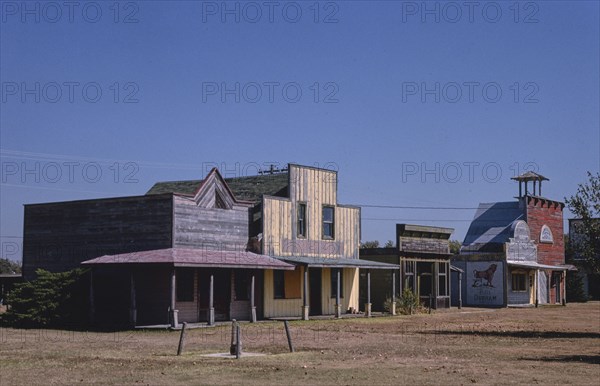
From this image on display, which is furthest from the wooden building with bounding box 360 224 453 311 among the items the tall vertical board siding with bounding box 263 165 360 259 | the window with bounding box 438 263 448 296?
the tall vertical board siding with bounding box 263 165 360 259

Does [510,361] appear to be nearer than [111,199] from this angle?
Yes

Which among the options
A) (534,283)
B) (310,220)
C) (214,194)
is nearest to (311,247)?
(310,220)

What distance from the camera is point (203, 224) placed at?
36.8 m

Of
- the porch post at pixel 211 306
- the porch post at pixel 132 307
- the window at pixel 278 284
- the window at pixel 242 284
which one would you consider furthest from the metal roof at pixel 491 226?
the porch post at pixel 132 307

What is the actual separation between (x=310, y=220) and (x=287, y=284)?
138 inches

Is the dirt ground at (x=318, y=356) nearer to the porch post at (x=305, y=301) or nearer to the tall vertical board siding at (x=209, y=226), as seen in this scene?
the tall vertical board siding at (x=209, y=226)

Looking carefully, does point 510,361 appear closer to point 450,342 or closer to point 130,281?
point 450,342

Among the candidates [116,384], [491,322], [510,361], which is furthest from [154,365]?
[491,322]

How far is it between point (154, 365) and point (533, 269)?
47.1m

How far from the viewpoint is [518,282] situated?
61.4 metres

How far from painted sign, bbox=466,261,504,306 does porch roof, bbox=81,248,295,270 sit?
2579cm

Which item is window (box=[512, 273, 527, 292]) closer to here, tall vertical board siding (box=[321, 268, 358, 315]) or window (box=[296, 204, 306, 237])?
tall vertical board siding (box=[321, 268, 358, 315])

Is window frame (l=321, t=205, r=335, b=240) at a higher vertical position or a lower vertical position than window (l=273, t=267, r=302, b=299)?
higher

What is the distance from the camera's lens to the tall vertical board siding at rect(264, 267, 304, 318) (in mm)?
39969
